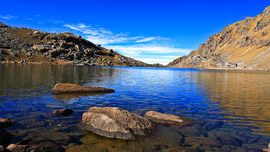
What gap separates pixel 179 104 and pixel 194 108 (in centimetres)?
226

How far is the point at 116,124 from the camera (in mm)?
11469

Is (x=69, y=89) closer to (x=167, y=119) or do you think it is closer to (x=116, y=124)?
(x=116, y=124)

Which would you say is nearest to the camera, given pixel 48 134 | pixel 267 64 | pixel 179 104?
pixel 48 134

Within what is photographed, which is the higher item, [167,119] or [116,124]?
[116,124]

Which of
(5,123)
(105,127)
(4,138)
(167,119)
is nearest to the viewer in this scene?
(4,138)

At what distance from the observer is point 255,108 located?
62.8 ft

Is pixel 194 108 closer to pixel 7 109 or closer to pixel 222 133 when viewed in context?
pixel 222 133

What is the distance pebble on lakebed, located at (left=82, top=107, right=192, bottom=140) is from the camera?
1115 cm

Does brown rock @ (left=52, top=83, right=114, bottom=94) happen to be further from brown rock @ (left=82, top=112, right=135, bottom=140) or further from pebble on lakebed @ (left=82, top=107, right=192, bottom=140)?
brown rock @ (left=82, top=112, right=135, bottom=140)

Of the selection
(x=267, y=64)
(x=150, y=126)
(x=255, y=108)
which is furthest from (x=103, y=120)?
(x=267, y=64)

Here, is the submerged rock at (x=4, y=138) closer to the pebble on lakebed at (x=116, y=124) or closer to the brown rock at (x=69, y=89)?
the pebble on lakebed at (x=116, y=124)

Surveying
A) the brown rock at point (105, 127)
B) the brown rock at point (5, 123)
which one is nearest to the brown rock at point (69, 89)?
the brown rock at point (5, 123)

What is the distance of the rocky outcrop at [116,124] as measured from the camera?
11148mm

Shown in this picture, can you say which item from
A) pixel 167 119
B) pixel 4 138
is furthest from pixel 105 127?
pixel 4 138
